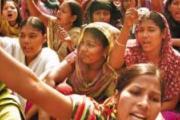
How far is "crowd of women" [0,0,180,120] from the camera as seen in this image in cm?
140

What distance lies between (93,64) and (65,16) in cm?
123

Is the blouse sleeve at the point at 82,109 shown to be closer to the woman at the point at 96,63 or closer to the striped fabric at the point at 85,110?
the striped fabric at the point at 85,110

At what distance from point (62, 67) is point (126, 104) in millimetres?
1444

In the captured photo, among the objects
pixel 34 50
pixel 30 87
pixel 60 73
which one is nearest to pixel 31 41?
pixel 34 50

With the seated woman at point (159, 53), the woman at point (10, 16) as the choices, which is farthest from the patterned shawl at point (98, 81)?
the woman at point (10, 16)

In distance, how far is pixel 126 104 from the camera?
61.7 inches

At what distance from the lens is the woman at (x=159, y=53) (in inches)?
113

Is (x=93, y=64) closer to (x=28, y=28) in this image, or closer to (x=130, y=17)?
(x=130, y=17)

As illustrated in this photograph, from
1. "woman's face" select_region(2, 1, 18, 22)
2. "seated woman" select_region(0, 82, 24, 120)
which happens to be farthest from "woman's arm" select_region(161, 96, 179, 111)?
"woman's face" select_region(2, 1, 18, 22)

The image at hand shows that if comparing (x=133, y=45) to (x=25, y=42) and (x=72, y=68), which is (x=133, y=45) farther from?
(x=25, y=42)

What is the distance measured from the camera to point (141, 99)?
1.55m

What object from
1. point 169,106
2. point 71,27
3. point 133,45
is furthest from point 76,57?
point 71,27

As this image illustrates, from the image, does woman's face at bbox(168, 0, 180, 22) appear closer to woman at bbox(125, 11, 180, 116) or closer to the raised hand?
woman at bbox(125, 11, 180, 116)

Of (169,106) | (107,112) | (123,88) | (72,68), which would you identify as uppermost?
(123,88)
